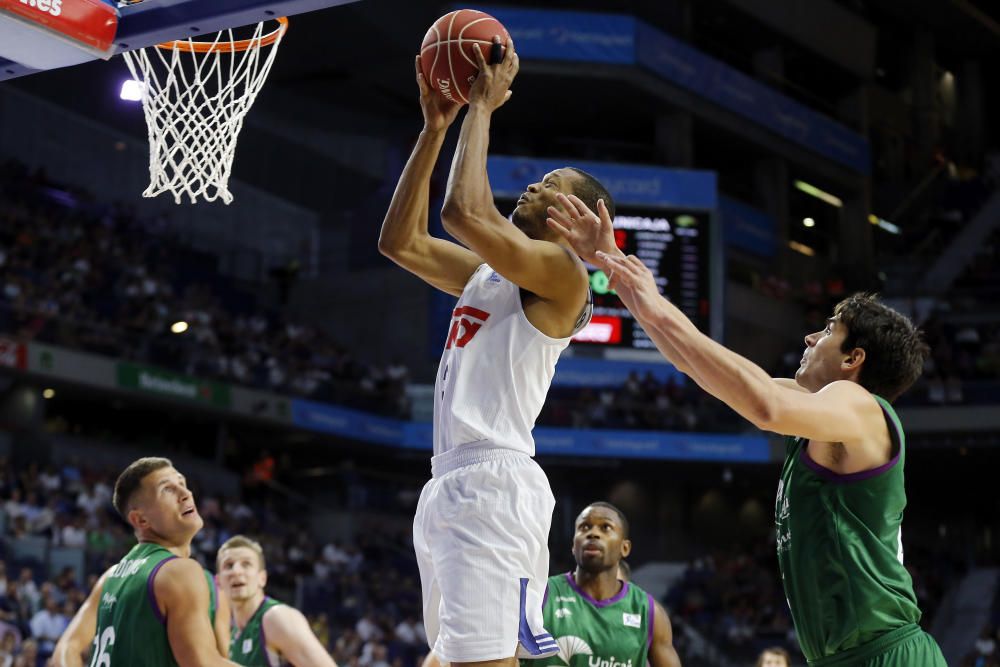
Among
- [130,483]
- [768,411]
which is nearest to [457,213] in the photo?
[768,411]

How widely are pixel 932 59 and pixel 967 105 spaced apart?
72.4 inches

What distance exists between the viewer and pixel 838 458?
359 centimetres

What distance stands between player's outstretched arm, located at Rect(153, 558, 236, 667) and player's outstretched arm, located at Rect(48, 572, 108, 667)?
848 mm

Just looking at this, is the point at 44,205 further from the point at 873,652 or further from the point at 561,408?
the point at 873,652

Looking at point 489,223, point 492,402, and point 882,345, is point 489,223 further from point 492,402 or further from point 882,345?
point 882,345

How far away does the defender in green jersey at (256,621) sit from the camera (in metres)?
6.65

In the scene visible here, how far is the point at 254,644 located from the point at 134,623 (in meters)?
2.06

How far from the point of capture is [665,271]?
19.8 metres

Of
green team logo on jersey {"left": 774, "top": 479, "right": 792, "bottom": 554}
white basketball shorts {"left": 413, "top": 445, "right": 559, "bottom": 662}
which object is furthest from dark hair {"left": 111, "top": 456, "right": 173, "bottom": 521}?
green team logo on jersey {"left": 774, "top": 479, "right": 792, "bottom": 554}

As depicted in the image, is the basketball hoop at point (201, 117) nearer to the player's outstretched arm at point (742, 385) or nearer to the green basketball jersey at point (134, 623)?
the green basketball jersey at point (134, 623)

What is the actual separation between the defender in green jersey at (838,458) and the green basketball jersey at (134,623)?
7.07 feet

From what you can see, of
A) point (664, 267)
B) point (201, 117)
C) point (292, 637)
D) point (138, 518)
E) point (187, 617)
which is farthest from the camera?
point (664, 267)

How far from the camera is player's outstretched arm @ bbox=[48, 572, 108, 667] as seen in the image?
5.57 m

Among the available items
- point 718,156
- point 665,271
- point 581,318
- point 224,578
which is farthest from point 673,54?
point 581,318
